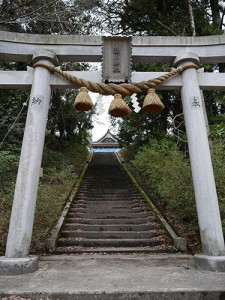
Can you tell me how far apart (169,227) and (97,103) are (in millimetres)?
3738

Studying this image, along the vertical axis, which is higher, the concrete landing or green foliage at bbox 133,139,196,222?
green foliage at bbox 133,139,196,222

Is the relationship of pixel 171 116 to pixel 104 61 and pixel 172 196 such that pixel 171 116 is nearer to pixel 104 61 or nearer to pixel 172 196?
pixel 172 196

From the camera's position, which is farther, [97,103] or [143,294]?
[97,103]

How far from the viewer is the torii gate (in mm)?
4734

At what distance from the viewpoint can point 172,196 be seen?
718 cm

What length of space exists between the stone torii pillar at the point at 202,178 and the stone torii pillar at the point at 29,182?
2.38m

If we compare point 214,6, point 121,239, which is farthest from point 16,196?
point 214,6

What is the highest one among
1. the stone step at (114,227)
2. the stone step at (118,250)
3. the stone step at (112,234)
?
the stone step at (114,227)

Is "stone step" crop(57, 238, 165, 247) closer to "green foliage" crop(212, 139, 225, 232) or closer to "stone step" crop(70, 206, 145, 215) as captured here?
"green foliage" crop(212, 139, 225, 232)

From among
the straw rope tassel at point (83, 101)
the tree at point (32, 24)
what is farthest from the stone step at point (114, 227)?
the tree at point (32, 24)

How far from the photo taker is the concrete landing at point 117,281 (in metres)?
3.62

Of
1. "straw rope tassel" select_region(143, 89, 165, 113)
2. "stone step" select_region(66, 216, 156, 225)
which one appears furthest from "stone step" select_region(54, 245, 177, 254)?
"straw rope tassel" select_region(143, 89, 165, 113)

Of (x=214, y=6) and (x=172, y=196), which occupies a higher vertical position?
(x=214, y=6)

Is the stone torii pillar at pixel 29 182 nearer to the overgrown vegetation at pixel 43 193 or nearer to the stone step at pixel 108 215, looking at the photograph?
the overgrown vegetation at pixel 43 193
